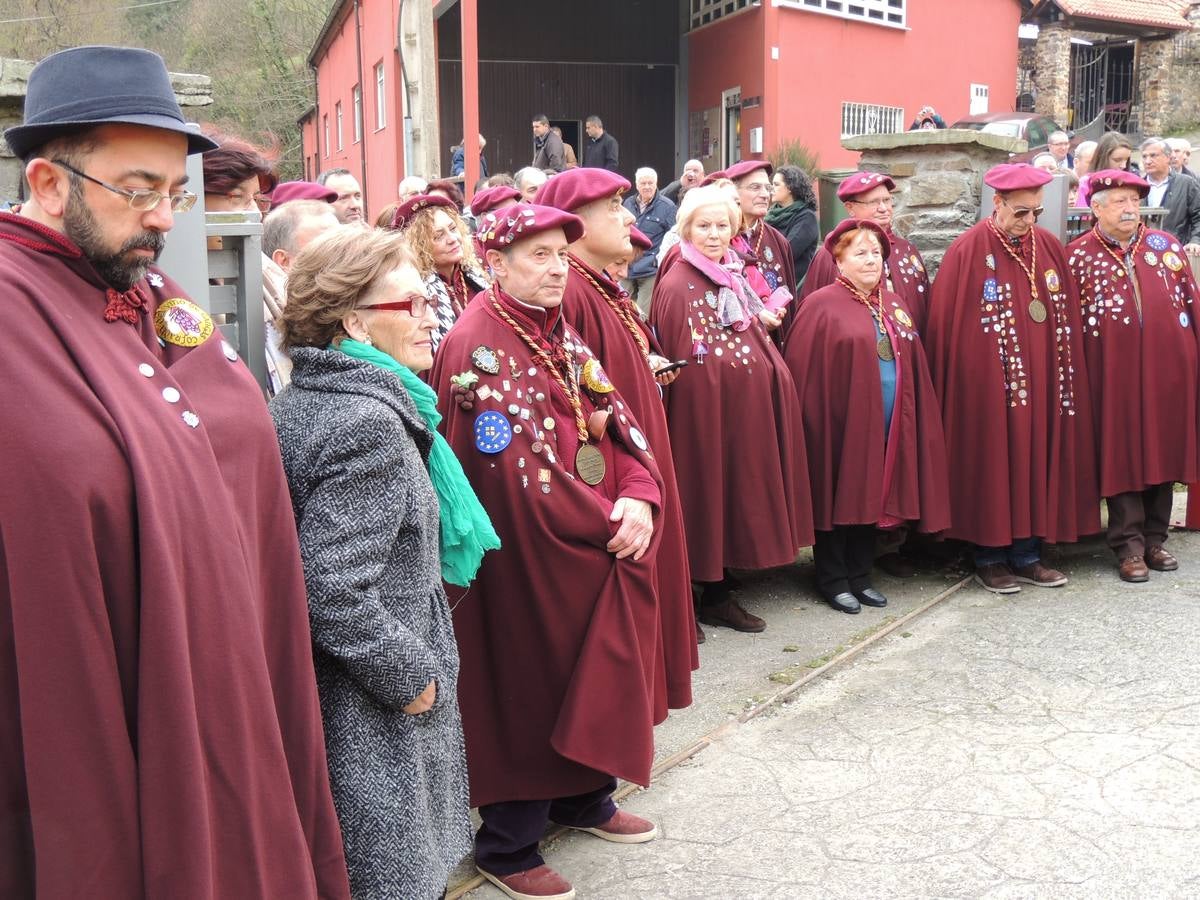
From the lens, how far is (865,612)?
6074 millimetres

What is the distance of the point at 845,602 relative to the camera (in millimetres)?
6055

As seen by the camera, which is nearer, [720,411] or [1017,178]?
[720,411]

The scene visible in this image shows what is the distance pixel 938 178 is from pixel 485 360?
466 cm

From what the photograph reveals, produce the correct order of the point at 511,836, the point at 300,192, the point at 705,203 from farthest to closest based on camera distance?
the point at 705,203 < the point at 300,192 < the point at 511,836

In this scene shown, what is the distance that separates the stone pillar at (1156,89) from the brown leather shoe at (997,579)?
26.0m

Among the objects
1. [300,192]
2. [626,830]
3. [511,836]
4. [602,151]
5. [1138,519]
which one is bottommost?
[626,830]

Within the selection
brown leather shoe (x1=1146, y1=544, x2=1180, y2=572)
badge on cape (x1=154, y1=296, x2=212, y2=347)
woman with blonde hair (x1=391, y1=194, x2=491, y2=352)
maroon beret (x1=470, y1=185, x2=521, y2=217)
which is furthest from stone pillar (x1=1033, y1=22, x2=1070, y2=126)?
badge on cape (x1=154, y1=296, x2=212, y2=347)

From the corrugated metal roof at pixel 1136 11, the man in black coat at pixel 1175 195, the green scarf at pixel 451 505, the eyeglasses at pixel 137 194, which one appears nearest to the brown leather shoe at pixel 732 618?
the green scarf at pixel 451 505

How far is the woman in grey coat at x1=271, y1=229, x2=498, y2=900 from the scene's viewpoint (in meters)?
2.54

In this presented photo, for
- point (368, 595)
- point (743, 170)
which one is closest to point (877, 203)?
point (743, 170)

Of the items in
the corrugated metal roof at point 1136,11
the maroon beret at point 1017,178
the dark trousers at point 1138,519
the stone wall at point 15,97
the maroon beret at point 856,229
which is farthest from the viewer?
the corrugated metal roof at point 1136,11

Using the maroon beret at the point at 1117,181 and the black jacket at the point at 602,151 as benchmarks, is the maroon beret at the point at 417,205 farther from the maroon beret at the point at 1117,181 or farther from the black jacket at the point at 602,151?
the black jacket at the point at 602,151

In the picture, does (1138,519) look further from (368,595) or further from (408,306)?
(368,595)

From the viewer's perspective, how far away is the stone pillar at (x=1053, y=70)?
2759cm
